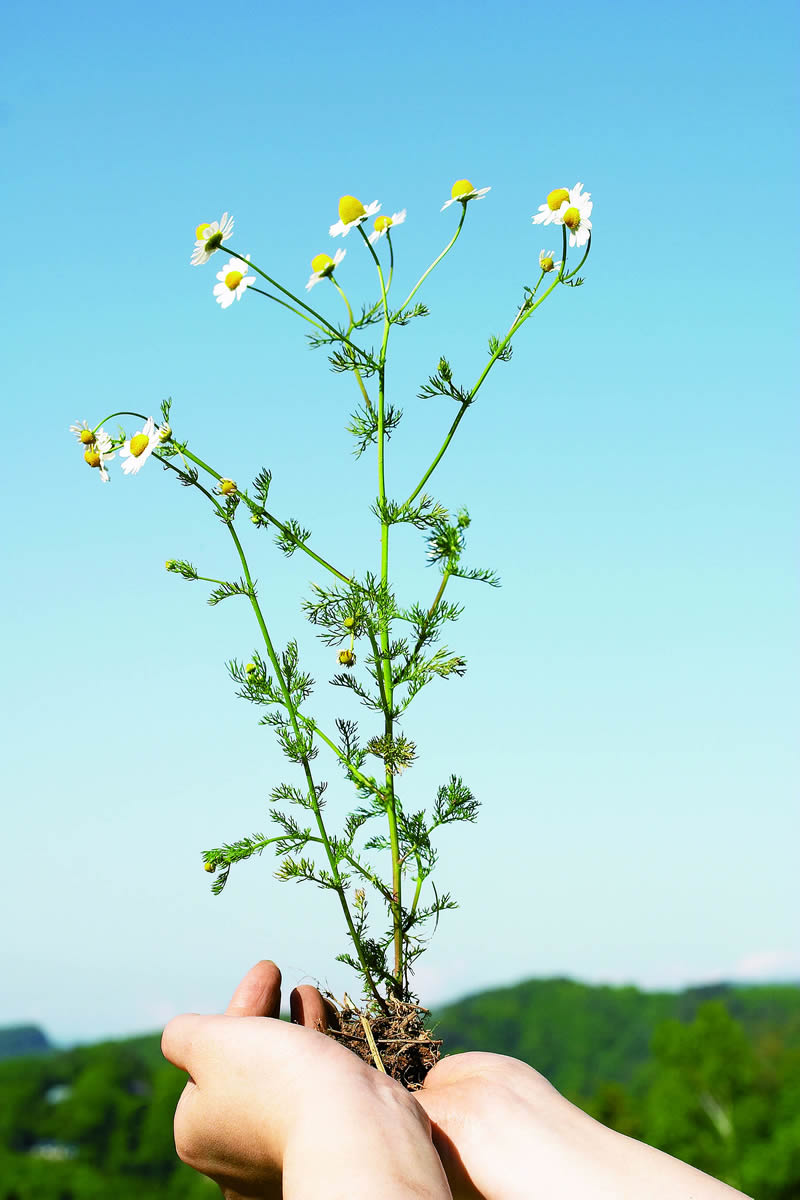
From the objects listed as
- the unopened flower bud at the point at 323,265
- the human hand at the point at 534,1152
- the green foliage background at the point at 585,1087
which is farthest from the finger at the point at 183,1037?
the green foliage background at the point at 585,1087

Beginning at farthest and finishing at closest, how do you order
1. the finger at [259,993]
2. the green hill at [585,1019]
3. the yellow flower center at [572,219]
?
the green hill at [585,1019] < the yellow flower center at [572,219] < the finger at [259,993]

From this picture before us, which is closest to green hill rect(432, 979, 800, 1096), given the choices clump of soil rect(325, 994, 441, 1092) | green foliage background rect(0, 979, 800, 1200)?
green foliage background rect(0, 979, 800, 1200)

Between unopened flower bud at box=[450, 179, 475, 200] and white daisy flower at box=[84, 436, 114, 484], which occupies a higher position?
unopened flower bud at box=[450, 179, 475, 200]

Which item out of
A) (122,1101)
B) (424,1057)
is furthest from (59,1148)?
(424,1057)

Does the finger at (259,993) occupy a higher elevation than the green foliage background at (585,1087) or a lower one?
higher

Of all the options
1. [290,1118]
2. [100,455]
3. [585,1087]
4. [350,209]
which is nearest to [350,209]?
[350,209]

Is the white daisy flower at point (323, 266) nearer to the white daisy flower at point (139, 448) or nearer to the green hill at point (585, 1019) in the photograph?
the white daisy flower at point (139, 448)

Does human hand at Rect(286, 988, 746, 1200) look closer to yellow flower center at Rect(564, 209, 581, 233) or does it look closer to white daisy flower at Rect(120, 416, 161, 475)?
→ white daisy flower at Rect(120, 416, 161, 475)

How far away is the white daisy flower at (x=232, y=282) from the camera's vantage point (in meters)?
2.37

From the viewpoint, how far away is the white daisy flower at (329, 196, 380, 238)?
93.9 inches

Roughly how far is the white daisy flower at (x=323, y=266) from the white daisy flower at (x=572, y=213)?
1.67 ft

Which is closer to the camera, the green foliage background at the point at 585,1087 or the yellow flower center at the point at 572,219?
the yellow flower center at the point at 572,219

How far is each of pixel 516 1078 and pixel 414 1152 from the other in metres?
0.69

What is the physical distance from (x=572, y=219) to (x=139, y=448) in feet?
3.97
